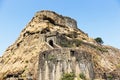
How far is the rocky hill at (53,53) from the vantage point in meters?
32.9

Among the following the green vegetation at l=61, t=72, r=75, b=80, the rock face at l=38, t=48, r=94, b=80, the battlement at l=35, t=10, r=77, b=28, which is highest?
the battlement at l=35, t=10, r=77, b=28

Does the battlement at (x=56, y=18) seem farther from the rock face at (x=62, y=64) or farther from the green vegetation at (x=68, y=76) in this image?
the green vegetation at (x=68, y=76)

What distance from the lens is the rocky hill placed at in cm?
3294

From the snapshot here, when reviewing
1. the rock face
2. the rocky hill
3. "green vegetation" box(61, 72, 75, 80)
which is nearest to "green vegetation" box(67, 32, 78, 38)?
the rocky hill

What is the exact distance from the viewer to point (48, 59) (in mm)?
33125

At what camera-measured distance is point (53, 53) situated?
1302 inches

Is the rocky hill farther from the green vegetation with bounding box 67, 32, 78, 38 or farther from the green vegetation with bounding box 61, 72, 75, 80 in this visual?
the green vegetation with bounding box 61, 72, 75, 80

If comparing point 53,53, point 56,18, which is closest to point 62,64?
point 53,53

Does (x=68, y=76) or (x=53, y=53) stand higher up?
(x=53, y=53)

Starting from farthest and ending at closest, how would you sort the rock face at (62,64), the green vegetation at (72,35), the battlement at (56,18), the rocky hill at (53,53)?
the battlement at (56,18) < the green vegetation at (72,35) < the rocky hill at (53,53) < the rock face at (62,64)

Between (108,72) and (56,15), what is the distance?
14968 millimetres

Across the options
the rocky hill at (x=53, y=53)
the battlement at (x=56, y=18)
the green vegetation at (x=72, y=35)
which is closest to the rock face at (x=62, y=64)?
the rocky hill at (x=53, y=53)

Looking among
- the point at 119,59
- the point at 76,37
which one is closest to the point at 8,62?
the point at 76,37

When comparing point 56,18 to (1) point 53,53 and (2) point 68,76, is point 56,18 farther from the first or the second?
(2) point 68,76
